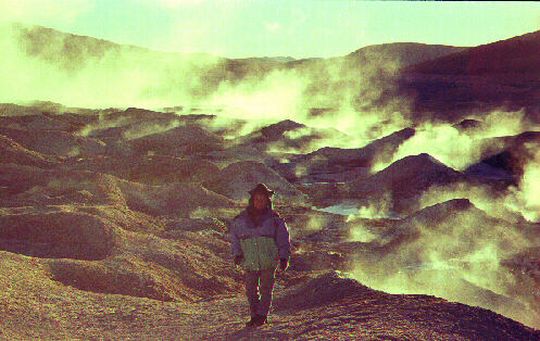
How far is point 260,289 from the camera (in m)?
7.57

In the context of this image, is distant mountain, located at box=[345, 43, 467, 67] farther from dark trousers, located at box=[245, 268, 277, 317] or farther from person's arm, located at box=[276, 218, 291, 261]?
person's arm, located at box=[276, 218, 291, 261]

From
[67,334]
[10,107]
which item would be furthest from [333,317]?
[10,107]

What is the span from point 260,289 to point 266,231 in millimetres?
667

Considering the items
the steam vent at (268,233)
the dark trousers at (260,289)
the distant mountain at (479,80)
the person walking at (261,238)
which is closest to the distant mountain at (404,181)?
the steam vent at (268,233)

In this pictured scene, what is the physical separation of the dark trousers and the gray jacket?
0.96 ft

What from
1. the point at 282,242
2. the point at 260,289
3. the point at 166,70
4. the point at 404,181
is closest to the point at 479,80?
the point at 166,70

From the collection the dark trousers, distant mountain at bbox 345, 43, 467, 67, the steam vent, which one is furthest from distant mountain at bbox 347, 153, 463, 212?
distant mountain at bbox 345, 43, 467, 67

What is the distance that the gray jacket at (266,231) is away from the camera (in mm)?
7285

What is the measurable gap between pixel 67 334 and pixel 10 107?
60.4 meters

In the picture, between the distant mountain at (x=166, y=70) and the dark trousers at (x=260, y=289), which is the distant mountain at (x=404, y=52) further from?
the dark trousers at (x=260, y=289)

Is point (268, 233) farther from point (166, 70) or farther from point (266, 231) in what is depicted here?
point (166, 70)

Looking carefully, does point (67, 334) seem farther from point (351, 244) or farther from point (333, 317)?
point (351, 244)

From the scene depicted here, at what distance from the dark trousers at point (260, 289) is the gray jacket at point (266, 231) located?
0.29 meters

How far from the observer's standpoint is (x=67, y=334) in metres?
8.06
